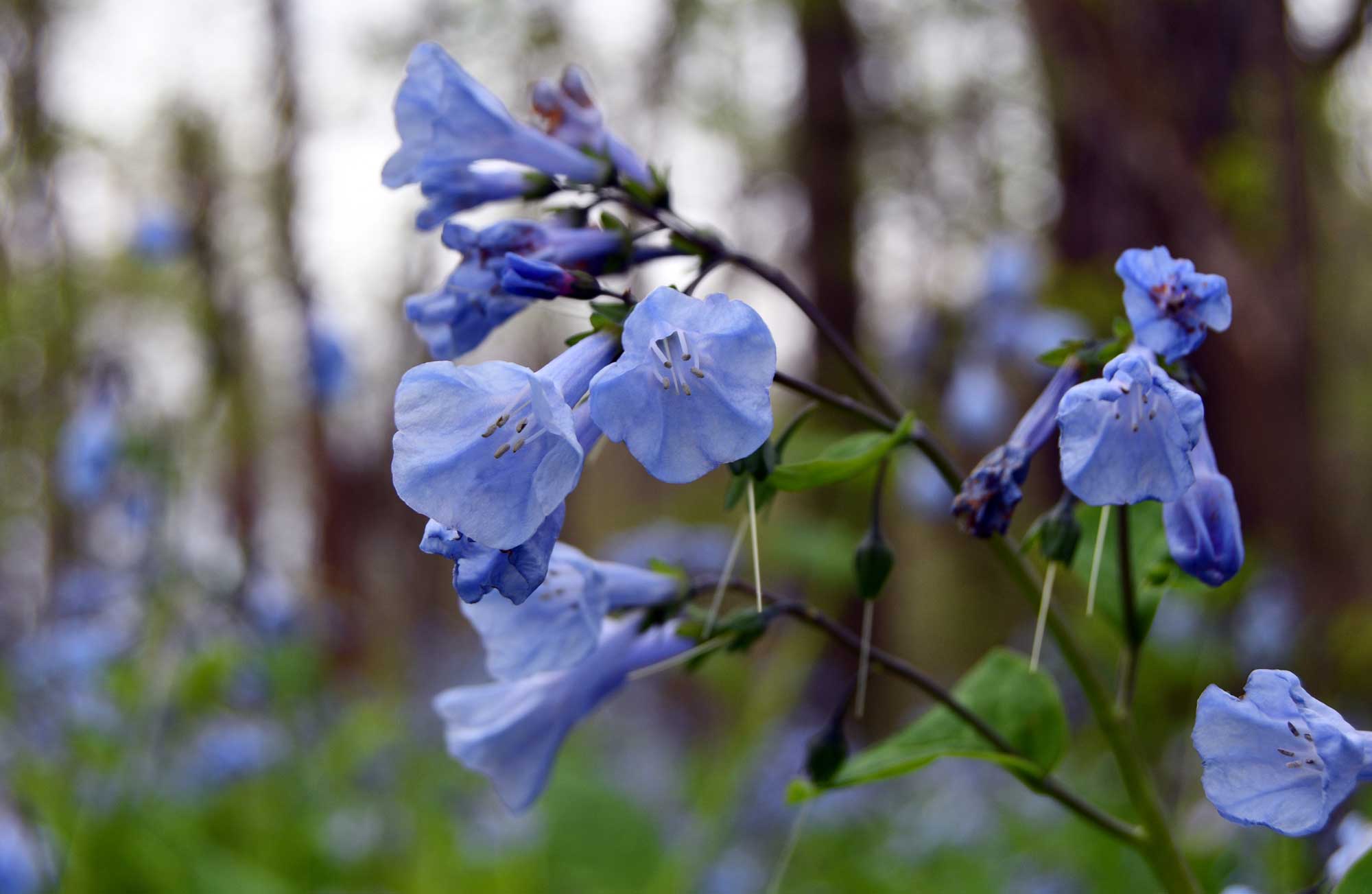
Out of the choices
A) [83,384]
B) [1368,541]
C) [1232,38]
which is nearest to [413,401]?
[83,384]

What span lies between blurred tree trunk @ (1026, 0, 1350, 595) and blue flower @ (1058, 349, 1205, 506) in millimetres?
2308

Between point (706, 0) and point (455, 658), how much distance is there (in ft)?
21.5

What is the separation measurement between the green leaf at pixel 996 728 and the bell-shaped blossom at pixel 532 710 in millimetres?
250

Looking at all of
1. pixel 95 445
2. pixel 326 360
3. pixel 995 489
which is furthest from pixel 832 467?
pixel 95 445

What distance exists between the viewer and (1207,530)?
3.16 ft

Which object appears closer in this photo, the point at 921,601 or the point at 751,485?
the point at 751,485

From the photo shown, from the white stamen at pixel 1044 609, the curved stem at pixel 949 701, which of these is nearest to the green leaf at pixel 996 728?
the curved stem at pixel 949 701

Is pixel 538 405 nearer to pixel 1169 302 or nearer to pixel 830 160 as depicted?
pixel 1169 302

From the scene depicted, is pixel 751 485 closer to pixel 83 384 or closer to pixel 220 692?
pixel 83 384

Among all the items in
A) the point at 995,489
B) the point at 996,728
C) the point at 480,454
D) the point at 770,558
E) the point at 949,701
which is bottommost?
the point at 770,558

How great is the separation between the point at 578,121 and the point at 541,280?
0.37m


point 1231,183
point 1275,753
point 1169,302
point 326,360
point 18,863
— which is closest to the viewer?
point 1275,753

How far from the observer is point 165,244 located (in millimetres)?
3777

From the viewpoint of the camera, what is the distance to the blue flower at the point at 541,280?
0.99 metres
